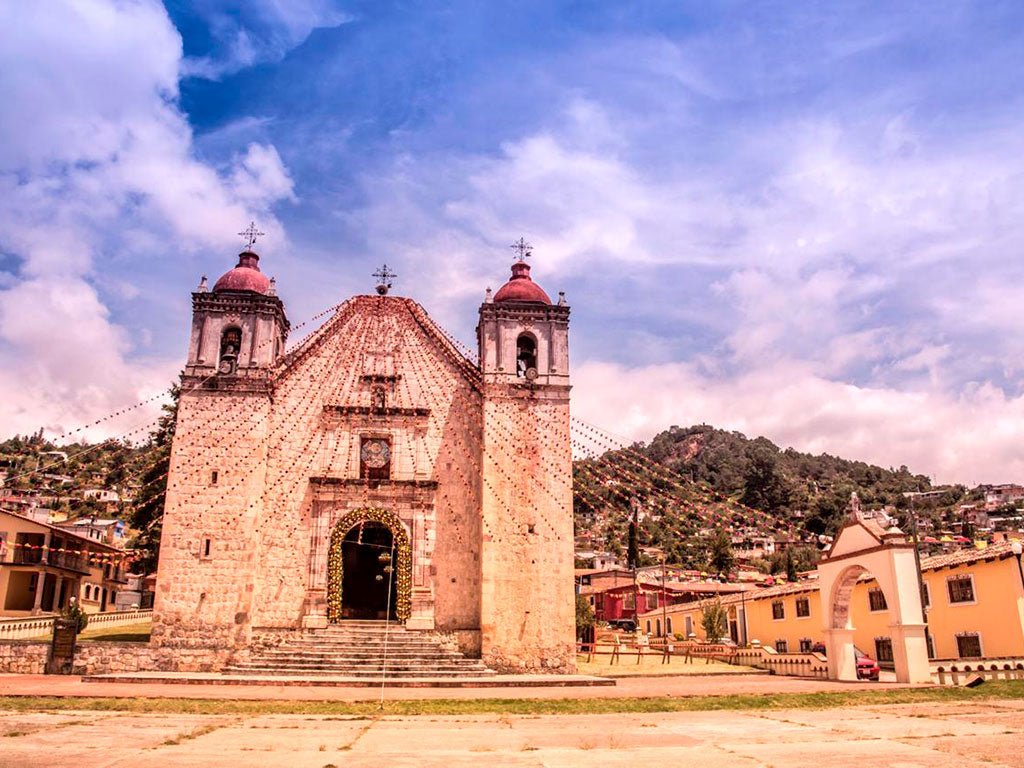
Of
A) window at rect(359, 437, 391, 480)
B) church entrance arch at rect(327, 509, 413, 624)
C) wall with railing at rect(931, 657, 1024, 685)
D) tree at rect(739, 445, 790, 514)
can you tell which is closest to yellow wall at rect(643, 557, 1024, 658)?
wall with railing at rect(931, 657, 1024, 685)

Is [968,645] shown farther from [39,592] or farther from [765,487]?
[765,487]

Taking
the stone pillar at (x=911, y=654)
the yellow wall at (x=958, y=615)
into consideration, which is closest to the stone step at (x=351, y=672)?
the stone pillar at (x=911, y=654)

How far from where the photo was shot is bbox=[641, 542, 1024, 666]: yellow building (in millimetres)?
21828

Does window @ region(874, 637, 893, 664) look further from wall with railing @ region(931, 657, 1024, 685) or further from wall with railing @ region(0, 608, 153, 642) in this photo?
wall with railing @ region(0, 608, 153, 642)

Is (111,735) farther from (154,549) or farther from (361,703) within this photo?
(154,549)

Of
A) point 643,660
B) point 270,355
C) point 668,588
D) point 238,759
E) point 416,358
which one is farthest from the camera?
point 668,588

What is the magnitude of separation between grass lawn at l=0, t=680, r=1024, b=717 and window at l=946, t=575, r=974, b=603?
8772 millimetres

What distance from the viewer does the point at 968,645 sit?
23328mm

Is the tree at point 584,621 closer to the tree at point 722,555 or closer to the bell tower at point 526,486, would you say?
the bell tower at point 526,486

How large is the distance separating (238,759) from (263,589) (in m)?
16.3

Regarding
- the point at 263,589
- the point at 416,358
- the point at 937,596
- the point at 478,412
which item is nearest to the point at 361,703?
the point at 263,589

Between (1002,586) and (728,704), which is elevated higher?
(1002,586)

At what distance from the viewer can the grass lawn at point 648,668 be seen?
932 inches

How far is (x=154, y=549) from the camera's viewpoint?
Answer: 2897 cm
